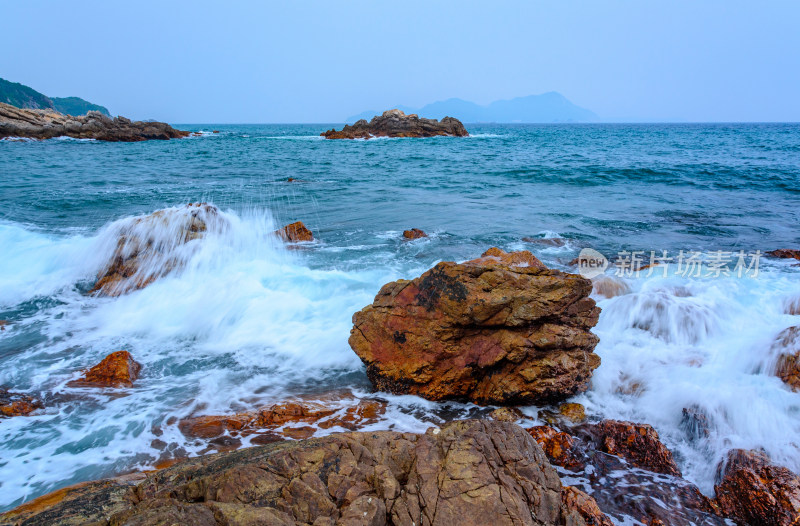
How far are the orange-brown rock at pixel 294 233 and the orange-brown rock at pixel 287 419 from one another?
693 centimetres

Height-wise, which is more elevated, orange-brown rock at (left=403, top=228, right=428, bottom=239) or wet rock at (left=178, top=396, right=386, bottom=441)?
orange-brown rock at (left=403, top=228, right=428, bottom=239)

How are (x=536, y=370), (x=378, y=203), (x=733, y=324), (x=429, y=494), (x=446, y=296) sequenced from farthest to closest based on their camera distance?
(x=378, y=203)
(x=733, y=324)
(x=446, y=296)
(x=536, y=370)
(x=429, y=494)

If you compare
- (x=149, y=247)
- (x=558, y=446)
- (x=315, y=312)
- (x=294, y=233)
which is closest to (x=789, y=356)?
(x=558, y=446)

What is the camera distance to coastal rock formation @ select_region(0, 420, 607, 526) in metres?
2.28

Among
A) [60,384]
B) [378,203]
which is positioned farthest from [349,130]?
[60,384]

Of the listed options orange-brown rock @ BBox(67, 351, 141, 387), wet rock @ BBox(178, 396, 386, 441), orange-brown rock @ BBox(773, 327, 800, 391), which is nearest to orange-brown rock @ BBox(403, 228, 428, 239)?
wet rock @ BBox(178, 396, 386, 441)

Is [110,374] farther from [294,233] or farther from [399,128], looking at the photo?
[399,128]

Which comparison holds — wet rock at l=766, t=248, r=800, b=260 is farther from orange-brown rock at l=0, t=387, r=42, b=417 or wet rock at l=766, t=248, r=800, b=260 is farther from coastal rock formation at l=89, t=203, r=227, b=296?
orange-brown rock at l=0, t=387, r=42, b=417

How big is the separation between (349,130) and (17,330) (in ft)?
209

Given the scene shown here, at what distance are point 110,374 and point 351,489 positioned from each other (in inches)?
174

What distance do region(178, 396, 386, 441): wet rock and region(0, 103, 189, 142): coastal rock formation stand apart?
5927 cm

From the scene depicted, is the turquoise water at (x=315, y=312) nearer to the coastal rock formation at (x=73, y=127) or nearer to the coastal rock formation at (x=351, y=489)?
the coastal rock formation at (x=351, y=489)

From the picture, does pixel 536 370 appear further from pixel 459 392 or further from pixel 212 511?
pixel 212 511

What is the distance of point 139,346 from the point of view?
6.45 metres
